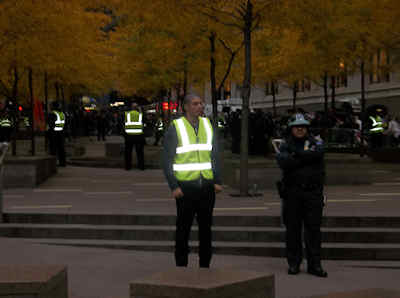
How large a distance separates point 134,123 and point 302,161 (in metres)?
13.2

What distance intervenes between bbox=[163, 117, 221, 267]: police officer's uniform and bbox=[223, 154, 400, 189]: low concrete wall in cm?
826

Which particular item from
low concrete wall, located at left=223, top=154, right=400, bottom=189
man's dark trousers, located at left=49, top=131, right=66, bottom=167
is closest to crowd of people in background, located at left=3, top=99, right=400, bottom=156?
man's dark trousers, located at left=49, top=131, right=66, bottom=167

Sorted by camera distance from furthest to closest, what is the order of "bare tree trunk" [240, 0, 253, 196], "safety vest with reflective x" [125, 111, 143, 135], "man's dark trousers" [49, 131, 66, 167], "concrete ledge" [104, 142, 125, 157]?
"concrete ledge" [104, 142, 125, 157], "man's dark trousers" [49, 131, 66, 167], "safety vest with reflective x" [125, 111, 143, 135], "bare tree trunk" [240, 0, 253, 196]

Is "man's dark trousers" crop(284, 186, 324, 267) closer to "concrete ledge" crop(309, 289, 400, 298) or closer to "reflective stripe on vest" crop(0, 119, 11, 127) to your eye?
"concrete ledge" crop(309, 289, 400, 298)

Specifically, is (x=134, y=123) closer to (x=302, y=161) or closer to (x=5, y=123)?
(x=302, y=161)

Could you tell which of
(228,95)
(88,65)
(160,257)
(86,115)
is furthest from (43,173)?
(228,95)

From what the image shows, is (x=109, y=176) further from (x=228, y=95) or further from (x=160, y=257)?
(x=228, y=95)

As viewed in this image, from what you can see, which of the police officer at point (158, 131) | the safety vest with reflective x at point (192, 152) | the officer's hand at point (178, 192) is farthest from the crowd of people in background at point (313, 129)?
the officer's hand at point (178, 192)

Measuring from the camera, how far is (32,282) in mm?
6293

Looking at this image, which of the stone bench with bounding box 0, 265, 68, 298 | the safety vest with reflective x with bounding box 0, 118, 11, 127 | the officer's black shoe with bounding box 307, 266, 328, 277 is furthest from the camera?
the safety vest with reflective x with bounding box 0, 118, 11, 127

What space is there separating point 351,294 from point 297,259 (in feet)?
12.8

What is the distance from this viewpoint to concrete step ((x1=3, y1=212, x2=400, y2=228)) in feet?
39.9

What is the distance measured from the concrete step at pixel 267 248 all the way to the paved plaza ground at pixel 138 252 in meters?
0.22

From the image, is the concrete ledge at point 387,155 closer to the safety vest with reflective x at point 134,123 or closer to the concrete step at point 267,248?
the safety vest with reflective x at point 134,123
